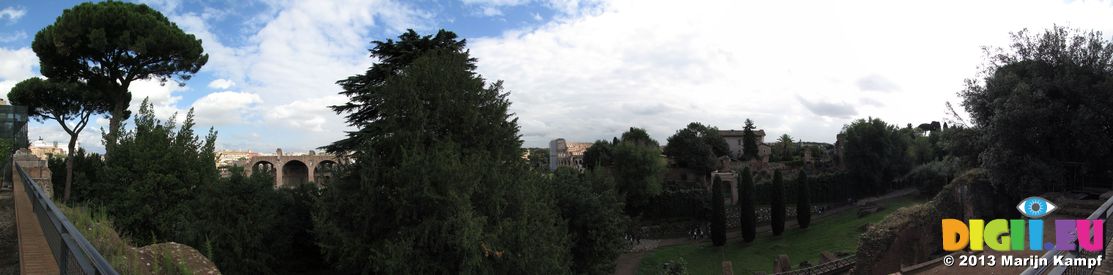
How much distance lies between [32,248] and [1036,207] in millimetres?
20739

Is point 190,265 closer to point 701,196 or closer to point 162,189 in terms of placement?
point 162,189

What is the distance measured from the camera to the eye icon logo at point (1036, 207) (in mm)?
14000

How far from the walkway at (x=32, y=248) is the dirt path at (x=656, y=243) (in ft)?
54.0

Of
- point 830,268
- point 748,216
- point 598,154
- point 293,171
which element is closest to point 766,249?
point 748,216

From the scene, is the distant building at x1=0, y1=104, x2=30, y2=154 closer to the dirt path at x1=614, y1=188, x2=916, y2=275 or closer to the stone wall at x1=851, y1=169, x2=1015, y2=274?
the dirt path at x1=614, y1=188, x2=916, y2=275

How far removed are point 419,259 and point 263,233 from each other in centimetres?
449

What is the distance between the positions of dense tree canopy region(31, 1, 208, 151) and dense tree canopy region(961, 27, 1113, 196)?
93.3 ft

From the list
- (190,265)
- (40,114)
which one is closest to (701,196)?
(190,265)

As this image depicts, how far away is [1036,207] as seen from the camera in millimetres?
14336

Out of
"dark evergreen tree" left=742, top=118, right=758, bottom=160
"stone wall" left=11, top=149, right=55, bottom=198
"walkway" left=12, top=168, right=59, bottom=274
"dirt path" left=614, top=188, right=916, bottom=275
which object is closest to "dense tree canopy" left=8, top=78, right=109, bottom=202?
"stone wall" left=11, top=149, right=55, bottom=198

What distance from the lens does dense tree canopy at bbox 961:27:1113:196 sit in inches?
612

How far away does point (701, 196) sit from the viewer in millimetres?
36656

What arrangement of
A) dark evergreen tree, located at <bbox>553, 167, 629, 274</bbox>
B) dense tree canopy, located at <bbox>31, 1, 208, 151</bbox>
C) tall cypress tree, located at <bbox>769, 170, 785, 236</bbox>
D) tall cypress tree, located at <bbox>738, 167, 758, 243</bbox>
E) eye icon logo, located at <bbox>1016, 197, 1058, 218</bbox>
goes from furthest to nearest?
tall cypress tree, located at <bbox>769, 170, 785, 236</bbox>
tall cypress tree, located at <bbox>738, 167, 758, 243</bbox>
dense tree canopy, located at <bbox>31, 1, 208, 151</bbox>
dark evergreen tree, located at <bbox>553, 167, 629, 274</bbox>
eye icon logo, located at <bbox>1016, 197, 1058, 218</bbox>

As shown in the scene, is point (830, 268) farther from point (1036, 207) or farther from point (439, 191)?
point (439, 191)
